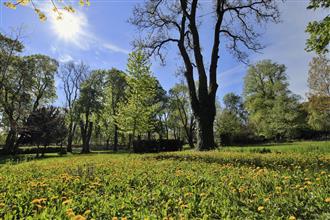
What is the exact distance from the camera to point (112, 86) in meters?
45.8

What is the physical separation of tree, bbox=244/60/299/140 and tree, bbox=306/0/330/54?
3309cm

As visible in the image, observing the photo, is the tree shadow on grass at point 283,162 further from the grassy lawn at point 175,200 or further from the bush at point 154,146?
the bush at point 154,146

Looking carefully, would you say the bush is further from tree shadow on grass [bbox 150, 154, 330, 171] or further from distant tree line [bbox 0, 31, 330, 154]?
tree shadow on grass [bbox 150, 154, 330, 171]

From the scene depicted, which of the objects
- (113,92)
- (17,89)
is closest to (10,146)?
(17,89)

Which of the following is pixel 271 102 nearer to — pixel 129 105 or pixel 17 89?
pixel 129 105

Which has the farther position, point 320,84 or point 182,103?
point 182,103

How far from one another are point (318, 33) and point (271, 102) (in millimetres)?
36502

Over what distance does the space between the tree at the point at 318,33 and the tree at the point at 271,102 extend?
33.1m

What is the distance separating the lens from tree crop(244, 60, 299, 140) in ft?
140

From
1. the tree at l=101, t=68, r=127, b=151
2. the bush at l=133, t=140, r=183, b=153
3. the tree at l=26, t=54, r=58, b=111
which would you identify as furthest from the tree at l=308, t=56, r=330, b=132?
the tree at l=26, t=54, r=58, b=111

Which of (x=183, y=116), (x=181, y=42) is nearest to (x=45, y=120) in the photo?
(x=181, y=42)

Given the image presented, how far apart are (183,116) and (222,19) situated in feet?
123

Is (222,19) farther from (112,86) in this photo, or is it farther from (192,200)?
(112,86)

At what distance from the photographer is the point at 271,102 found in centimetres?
4541
